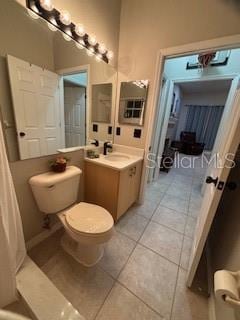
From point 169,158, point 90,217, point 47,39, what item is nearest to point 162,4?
point 47,39

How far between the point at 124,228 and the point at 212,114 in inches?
258

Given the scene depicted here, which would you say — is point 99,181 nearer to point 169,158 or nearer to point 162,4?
point 162,4

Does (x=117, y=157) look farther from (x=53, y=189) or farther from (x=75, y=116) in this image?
(x=53, y=189)

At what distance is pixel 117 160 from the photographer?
6.19 ft

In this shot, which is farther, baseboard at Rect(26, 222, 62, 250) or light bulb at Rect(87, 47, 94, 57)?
light bulb at Rect(87, 47, 94, 57)

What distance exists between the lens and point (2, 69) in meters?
0.95

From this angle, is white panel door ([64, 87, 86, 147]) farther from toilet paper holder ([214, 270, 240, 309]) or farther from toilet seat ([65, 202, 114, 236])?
toilet paper holder ([214, 270, 240, 309])

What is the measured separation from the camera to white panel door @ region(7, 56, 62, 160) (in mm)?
1030

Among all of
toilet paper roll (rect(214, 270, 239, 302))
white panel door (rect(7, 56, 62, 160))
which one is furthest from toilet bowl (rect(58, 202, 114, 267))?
toilet paper roll (rect(214, 270, 239, 302))

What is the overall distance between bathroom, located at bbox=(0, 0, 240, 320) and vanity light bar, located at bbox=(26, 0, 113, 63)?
0.03ft

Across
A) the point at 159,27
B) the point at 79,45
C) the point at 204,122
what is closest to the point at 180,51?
the point at 159,27

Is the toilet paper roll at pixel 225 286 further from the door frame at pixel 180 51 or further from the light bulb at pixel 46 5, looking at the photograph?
the light bulb at pixel 46 5

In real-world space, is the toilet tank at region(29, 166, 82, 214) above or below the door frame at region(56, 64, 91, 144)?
below

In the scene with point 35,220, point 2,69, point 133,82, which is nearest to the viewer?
point 2,69
